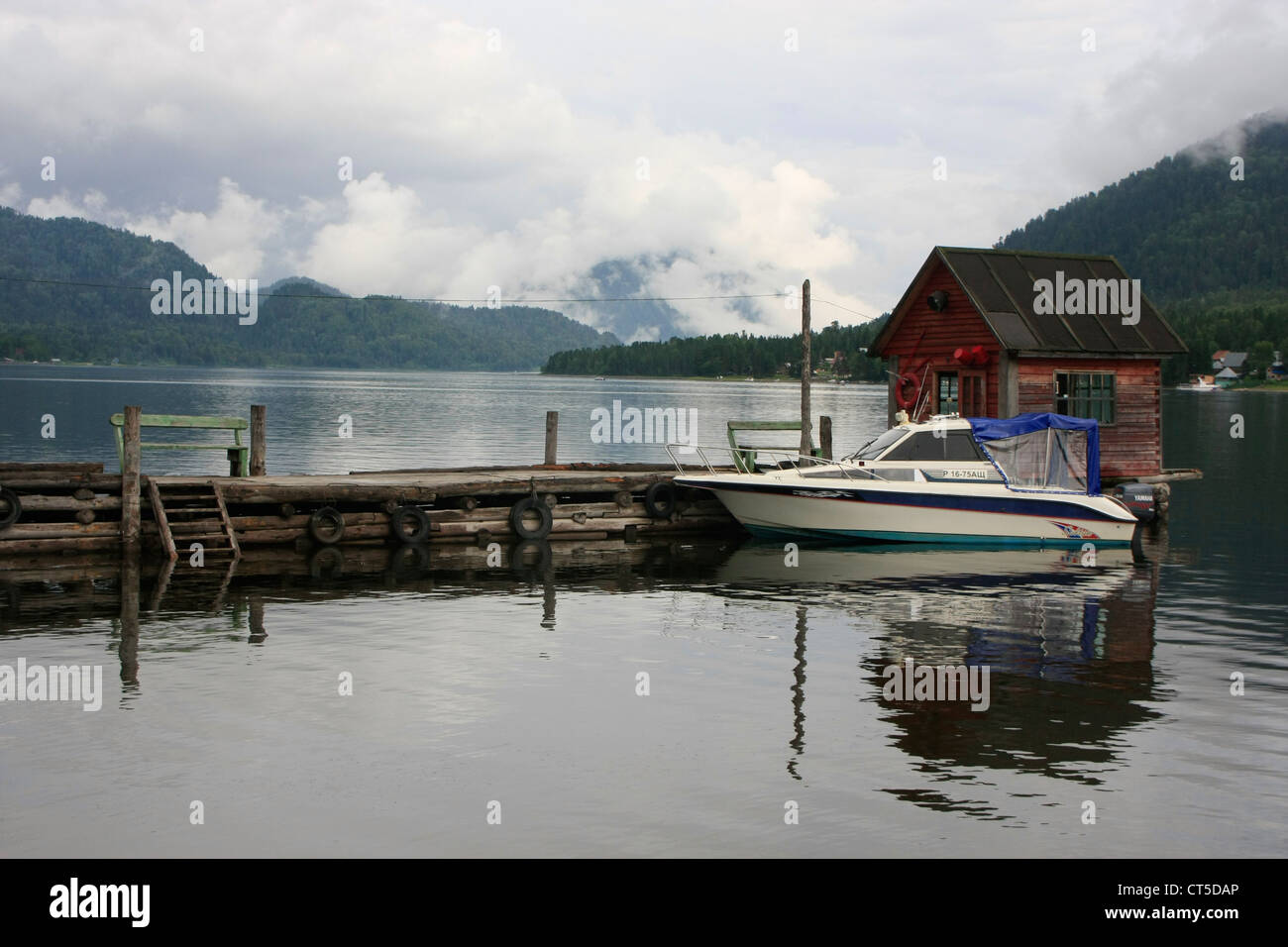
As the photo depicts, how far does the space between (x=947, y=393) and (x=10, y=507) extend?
2439cm

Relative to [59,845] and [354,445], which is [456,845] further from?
[354,445]

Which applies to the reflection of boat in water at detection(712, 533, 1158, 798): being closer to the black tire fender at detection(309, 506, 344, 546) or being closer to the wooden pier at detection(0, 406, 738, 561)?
the wooden pier at detection(0, 406, 738, 561)

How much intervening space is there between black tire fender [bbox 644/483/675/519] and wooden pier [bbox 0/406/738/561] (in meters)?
0.02

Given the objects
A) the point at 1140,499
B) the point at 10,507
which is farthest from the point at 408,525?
the point at 1140,499

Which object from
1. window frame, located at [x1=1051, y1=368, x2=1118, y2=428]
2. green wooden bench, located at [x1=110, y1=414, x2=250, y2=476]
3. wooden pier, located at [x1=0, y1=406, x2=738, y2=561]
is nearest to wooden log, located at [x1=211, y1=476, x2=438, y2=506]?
wooden pier, located at [x1=0, y1=406, x2=738, y2=561]

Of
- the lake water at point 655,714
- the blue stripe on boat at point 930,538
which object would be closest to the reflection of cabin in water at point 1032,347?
the blue stripe on boat at point 930,538

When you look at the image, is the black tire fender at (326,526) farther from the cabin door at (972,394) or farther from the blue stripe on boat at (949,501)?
the cabin door at (972,394)

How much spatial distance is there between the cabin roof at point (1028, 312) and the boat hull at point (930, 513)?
5.54 m

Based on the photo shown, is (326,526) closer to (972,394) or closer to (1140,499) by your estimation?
(972,394)

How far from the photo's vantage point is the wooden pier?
87.0 feet

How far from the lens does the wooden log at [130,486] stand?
1041 inches

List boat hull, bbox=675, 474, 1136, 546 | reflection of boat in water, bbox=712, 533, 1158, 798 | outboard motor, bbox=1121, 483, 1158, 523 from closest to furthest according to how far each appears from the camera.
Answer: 1. reflection of boat in water, bbox=712, 533, 1158, 798
2. boat hull, bbox=675, 474, 1136, 546
3. outboard motor, bbox=1121, 483, 1158, 523

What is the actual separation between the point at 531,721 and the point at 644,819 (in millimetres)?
3441

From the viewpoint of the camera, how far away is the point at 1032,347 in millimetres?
34844
